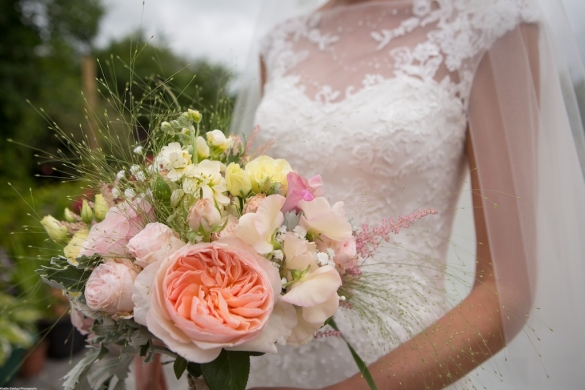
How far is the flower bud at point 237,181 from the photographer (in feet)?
3.32

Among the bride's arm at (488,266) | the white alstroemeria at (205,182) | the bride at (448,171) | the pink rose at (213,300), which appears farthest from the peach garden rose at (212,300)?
the bride's arm at (488,266)

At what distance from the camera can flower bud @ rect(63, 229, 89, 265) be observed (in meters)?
1.07

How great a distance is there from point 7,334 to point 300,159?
9.74 ft

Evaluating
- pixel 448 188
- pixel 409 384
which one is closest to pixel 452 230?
pixel 448 188

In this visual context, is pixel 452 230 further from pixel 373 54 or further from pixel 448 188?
pixel 373 54

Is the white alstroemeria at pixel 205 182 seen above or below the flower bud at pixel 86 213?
above

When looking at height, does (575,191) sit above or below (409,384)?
above

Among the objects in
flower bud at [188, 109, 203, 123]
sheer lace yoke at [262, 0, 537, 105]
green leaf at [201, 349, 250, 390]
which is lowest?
green leaf at [201, 349, 250, 390]

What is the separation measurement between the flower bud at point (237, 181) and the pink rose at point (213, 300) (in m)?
0.14

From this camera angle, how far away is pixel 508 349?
139 centimetres

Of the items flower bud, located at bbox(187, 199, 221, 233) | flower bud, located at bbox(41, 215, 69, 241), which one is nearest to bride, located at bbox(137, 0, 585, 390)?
flower bud, located at bbox(187, 199, 221, 233)

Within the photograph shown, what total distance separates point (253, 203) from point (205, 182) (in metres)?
0.11

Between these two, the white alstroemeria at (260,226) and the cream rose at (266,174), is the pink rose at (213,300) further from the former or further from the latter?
the cream rose at (266,174)

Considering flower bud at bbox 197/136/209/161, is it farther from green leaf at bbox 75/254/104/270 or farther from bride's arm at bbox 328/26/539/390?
bride's arm at bbox 328/26/539/390
